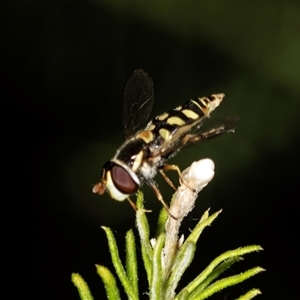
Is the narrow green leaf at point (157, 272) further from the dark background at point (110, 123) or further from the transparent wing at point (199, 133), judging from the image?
the dark background at point (110, 123)

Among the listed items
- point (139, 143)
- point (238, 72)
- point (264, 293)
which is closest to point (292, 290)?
point (264, 293)

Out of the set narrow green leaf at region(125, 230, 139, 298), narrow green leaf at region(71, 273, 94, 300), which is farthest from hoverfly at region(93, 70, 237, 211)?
narrow green leaf at region(71, 273, 94, 300)

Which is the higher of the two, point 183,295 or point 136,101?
point 136,101

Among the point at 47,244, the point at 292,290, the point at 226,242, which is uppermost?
the point at 47,244

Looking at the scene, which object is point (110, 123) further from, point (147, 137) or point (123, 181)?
point (123, 181)

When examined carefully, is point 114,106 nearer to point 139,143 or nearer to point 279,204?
point 279,204

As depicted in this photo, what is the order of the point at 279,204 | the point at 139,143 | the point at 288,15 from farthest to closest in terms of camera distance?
the point at 279,204 → the point at 288,15 → the point at 139,143

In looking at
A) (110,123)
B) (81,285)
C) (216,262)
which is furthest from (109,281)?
(110,123)

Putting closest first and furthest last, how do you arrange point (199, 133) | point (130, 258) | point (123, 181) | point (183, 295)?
point (183, 295) → point (130, 258) → point (123, 181) → point (199, 133)
